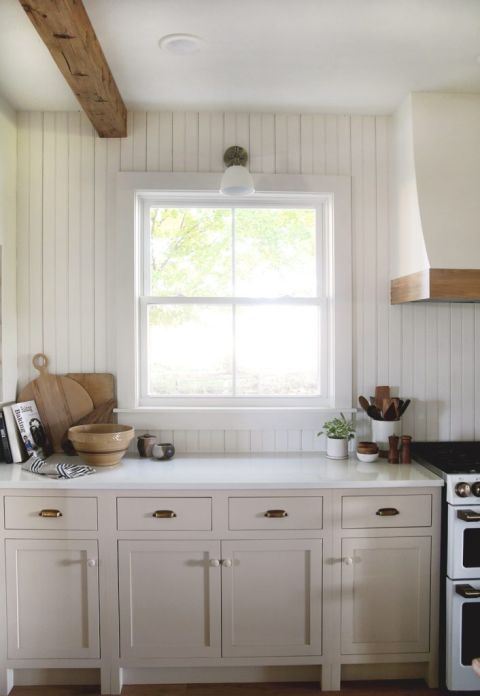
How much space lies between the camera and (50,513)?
6.93 feet

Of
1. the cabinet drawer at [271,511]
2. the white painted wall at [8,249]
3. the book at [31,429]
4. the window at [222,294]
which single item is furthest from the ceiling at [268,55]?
the cabinet drawer at [271,511]

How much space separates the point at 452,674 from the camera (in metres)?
2.08

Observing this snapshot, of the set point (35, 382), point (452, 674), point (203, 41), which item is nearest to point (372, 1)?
point (203, 41)

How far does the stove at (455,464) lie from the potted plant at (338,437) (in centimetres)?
36

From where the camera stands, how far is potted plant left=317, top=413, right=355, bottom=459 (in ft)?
8.19

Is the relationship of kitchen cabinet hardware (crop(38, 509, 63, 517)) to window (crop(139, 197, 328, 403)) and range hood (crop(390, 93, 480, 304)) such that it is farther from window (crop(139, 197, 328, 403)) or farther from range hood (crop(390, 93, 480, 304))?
range hood (crop(390, 93, 480, 304))

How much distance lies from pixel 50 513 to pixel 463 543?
180cm

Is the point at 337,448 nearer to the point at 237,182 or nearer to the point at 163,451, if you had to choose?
the point at 163,451

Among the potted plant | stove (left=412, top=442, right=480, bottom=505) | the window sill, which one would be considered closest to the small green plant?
the potted plant

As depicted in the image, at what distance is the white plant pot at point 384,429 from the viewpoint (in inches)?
100.0

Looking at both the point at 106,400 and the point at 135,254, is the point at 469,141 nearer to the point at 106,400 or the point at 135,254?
the point at 135,254

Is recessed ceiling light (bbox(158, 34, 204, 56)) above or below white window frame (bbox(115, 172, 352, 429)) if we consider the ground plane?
above

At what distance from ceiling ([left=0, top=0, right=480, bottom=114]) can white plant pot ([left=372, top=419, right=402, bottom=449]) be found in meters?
1.68

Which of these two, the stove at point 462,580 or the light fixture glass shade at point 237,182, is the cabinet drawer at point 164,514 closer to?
the stove at point 462,580
